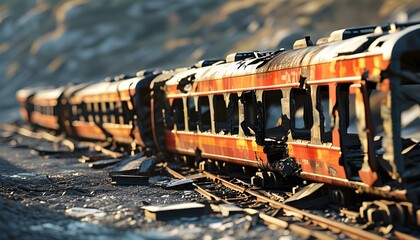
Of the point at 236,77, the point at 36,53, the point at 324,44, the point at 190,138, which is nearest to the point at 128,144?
the point at 190,138

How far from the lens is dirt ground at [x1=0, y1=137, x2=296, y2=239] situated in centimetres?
1095

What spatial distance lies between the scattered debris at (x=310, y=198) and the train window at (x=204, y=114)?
6117 millimetres

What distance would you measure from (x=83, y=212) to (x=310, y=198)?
14.4 ft

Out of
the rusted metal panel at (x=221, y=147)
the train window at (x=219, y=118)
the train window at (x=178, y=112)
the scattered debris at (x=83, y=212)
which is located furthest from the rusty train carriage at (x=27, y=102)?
the scattered debris at (x=83, y=212)

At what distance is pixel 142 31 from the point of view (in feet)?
329

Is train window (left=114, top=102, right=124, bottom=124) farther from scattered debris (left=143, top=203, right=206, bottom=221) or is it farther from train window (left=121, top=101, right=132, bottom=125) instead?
scattered debris (left=143, top=203, right=206, bottom=221)

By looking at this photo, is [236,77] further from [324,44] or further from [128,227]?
[128,227]

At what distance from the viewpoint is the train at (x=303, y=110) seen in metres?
11.0

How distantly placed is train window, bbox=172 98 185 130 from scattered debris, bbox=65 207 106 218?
27.5 ft

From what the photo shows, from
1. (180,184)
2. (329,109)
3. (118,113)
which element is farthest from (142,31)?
(329,109)

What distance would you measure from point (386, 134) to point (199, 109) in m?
9.05

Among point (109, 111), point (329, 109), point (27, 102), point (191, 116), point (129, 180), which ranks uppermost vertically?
point (329, 109)

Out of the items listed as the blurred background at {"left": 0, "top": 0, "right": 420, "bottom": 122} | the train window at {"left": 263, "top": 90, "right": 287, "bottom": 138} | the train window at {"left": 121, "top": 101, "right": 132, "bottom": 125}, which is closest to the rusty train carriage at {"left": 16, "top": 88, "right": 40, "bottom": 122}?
the blurred background at {"left": 0, "top": 0, "right": 420, "bottom": 122}

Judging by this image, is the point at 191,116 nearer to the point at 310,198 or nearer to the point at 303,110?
the point at 303,110
